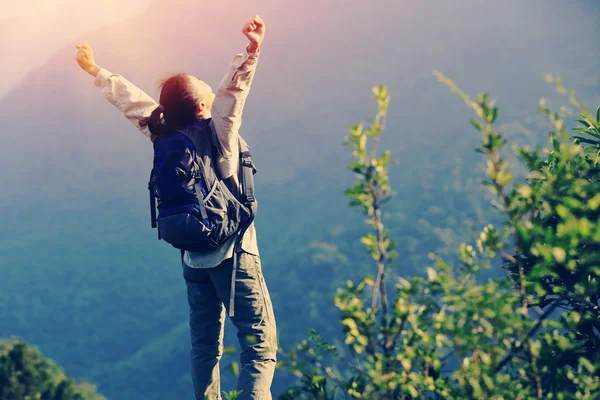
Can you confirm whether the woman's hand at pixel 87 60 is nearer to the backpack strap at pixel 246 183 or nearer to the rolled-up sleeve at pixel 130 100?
the rolled-up sleeve at pixel 130 100

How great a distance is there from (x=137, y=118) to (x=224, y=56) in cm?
6448

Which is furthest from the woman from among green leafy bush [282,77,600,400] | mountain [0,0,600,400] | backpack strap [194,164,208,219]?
mountain [0,0,600,400]

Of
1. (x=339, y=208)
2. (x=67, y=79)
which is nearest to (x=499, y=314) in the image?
(x=339, y=208)

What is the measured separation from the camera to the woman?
2309mm

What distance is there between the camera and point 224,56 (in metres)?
65.1

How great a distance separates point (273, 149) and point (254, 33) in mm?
59479

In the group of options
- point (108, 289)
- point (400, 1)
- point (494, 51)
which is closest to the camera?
point (108, 289)

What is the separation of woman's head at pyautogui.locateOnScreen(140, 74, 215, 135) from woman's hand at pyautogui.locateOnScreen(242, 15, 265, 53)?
29 cm

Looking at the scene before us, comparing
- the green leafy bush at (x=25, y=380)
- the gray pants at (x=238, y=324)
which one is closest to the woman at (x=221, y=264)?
the gray pants at (x=238, y=324)

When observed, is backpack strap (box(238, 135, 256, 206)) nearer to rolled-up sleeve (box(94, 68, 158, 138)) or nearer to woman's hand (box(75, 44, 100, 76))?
rolled-up sleeve (box(94, 68, 158, 138))

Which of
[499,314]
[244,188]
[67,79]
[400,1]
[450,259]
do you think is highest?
[400,1]

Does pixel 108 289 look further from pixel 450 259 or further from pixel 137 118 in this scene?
pixel 137 118

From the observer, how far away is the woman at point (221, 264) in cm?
231

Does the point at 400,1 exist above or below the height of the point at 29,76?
above
